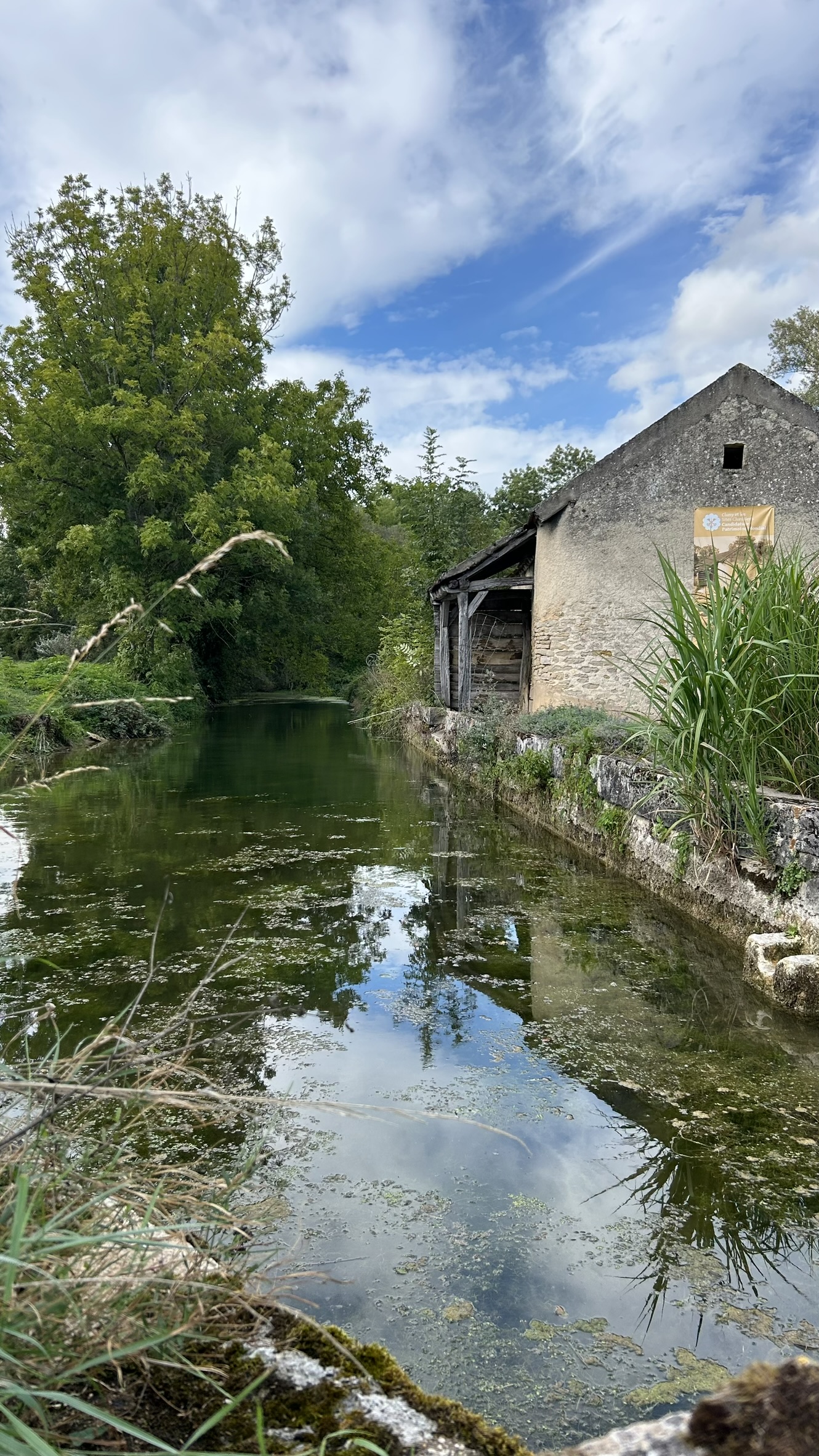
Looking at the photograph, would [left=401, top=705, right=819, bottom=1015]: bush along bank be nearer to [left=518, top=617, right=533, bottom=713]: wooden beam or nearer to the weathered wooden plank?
the weathered wooden plank

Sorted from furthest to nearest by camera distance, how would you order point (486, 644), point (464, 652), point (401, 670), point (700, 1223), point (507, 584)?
point (401, 670) < point (486, 644) < point (464, 652) < point (507, 584) < point (700, 1223)

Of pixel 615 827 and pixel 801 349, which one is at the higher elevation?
pixel 801 349

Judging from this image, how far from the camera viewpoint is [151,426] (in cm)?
2197

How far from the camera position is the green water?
2.41 metres

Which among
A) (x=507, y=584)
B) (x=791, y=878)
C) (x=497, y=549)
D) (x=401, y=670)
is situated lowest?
(x=791, y=878)

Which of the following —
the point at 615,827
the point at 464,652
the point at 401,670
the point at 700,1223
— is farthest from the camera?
the point at 401,670

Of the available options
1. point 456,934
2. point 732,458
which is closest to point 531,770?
point 456,934

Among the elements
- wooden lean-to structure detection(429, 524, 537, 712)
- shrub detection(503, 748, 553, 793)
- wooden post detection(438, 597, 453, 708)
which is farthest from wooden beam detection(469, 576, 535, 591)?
shrub detection(503, 748, 553, 793)

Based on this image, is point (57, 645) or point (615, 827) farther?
point (57, 645)

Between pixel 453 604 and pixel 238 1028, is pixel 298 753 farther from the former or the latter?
pixel 238 1028

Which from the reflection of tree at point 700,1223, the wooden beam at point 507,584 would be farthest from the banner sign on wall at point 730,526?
the reflection of tree at point 700,1223

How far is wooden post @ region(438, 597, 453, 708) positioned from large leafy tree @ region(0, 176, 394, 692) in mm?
6104

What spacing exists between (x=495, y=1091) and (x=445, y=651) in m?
14.9

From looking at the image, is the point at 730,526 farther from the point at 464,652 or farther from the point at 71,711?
the point at 71,711
